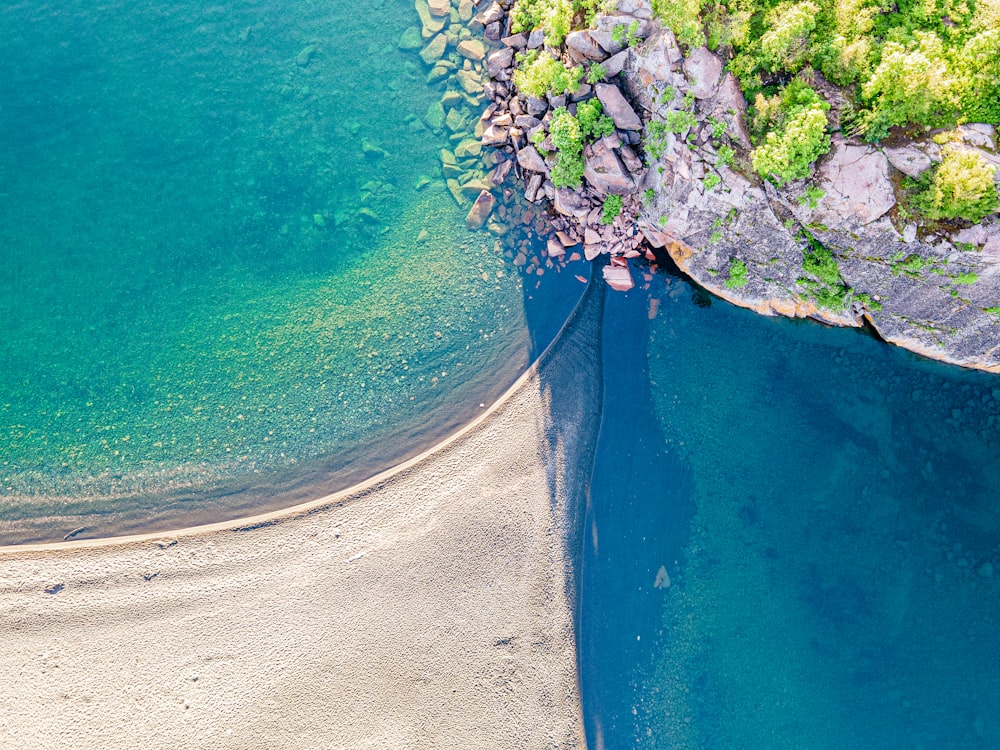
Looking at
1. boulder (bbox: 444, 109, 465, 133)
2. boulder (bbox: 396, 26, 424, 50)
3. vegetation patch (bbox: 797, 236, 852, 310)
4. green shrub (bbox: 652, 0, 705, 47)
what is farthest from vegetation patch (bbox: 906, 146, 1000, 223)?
boulder (bbox: 396, 26, 424, 50)

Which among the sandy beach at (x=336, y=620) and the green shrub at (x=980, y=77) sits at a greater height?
the green shrub at (x=980, y=77)

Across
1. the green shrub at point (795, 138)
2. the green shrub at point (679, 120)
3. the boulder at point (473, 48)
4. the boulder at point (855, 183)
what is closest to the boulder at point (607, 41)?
the green shrub at point (679, 120)

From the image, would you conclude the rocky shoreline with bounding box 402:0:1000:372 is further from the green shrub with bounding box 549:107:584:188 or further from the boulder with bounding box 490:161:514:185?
the green shrub with bounding box 549:107:584:188

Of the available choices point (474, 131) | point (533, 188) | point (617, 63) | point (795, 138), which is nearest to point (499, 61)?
point (474, 131)

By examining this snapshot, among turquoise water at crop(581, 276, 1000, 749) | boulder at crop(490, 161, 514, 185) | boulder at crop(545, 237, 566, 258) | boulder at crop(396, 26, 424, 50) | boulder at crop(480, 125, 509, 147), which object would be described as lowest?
turquoise water at crop(581, 276, 1000, 749)

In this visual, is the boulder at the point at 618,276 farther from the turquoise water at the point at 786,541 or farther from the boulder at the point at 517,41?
the boulder at the point at 517,41

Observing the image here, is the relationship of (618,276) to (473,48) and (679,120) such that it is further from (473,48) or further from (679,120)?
(473,48)

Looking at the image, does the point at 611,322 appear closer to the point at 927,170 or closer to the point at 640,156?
the point at 640,156
